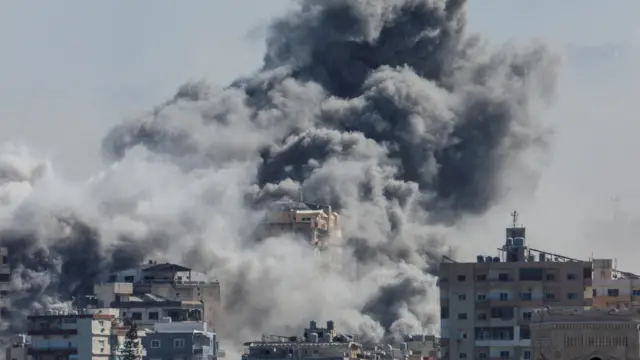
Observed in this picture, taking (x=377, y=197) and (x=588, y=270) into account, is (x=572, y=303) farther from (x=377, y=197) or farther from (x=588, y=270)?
(x=377, y=197)

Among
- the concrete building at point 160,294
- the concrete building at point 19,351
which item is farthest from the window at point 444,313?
the concrete building at point 160,294

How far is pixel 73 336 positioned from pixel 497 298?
88.4 feet

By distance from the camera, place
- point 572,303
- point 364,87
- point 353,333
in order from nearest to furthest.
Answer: point 572,303 < point 353,333 < point 364,87

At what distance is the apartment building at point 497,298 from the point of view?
4097 inches

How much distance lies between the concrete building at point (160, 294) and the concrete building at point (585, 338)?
79.2m

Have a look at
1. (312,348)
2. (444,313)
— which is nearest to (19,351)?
(312,348)

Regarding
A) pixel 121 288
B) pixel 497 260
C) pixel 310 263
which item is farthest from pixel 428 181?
pixel 497 260

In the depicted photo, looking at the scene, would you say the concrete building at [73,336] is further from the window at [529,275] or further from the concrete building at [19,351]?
the window at [529,275]

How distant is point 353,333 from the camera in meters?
149

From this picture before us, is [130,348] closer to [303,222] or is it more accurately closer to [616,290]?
[616,290]

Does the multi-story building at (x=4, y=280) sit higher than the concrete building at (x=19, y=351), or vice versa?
the multi-story building at (x=4, y=280)

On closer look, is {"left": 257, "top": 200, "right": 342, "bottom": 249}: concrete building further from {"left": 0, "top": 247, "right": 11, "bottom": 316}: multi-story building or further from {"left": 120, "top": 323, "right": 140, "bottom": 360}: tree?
{"left": 120, "top": 323, "right": 140, "bottom": 360}: tree

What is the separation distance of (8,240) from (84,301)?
19439mm

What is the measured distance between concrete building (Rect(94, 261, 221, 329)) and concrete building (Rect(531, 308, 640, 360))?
79.2m
